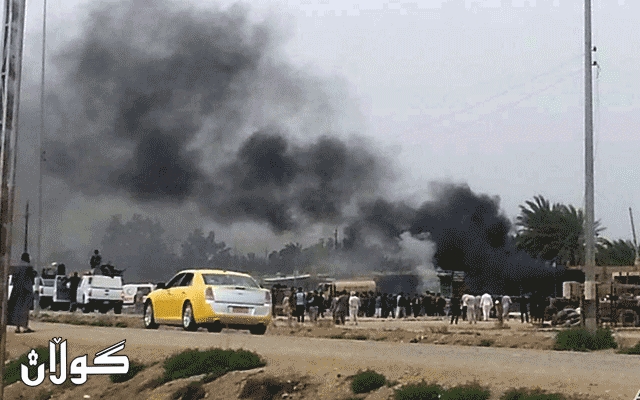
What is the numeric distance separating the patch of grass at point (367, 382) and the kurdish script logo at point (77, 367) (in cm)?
461

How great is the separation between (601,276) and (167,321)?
2508 cm

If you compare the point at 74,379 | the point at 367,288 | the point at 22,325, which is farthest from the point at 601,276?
the point at 74,379

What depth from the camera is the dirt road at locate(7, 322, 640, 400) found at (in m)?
11.8

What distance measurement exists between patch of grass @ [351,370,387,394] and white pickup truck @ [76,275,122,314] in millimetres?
31909

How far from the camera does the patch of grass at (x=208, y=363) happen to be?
14211 millimetres

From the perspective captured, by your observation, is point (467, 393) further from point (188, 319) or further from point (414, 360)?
point (188, 319)

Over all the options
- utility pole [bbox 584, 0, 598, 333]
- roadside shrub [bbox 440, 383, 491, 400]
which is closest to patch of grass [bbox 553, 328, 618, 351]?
utility pole [bbox 584, 0, 598, 333]

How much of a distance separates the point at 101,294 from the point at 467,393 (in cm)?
3373

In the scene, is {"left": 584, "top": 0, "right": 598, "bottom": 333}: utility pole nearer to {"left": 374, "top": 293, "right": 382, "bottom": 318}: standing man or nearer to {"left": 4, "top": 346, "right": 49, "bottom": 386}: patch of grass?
{"left": 4, "top": 346, "right": 49, "bottom": 386}: patch of grass

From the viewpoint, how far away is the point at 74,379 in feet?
51.0

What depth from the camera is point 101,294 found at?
42.8 metres

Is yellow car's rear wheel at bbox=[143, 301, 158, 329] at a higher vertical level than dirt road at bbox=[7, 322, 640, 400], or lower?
higher

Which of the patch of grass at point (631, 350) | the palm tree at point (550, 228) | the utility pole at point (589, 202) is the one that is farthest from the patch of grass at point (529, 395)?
the palm tree at point (550, 228)

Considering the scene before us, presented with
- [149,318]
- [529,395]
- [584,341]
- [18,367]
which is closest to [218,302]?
[149,318]
